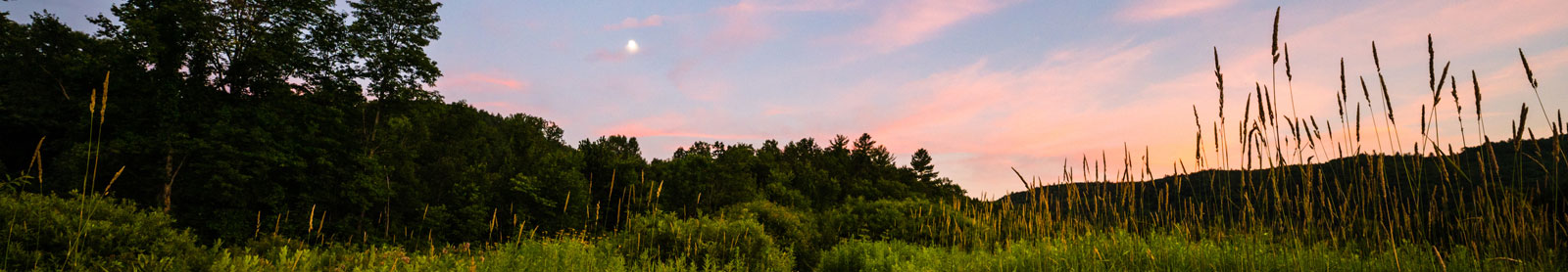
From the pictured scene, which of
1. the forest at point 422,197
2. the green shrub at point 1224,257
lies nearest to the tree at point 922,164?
the forest at point 422,197

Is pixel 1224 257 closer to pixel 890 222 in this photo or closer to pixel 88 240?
pixel 890 222

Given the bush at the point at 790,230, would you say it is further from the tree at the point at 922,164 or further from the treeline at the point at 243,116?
the tree at the point at 922,164

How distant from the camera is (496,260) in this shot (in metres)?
5.41

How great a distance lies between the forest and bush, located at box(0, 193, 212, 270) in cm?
3

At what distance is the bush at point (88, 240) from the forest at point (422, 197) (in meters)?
0.03

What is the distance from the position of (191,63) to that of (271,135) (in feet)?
9.06

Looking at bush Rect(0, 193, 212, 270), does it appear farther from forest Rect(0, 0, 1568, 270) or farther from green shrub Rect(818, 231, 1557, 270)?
green shrub Rect(818, 231, 1557, 270)

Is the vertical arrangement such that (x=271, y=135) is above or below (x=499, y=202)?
above

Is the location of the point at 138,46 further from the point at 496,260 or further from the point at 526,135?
the point at 526,135

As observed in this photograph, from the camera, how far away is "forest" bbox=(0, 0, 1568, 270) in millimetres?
3703

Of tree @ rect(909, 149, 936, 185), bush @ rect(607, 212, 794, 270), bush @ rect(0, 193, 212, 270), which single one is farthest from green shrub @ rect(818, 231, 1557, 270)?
tree @ rect(909, 149, 936, 185)

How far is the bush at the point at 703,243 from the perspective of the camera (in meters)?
7.27

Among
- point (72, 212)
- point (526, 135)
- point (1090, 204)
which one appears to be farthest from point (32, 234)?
point (526, 135)

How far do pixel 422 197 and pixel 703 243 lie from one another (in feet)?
67.9
